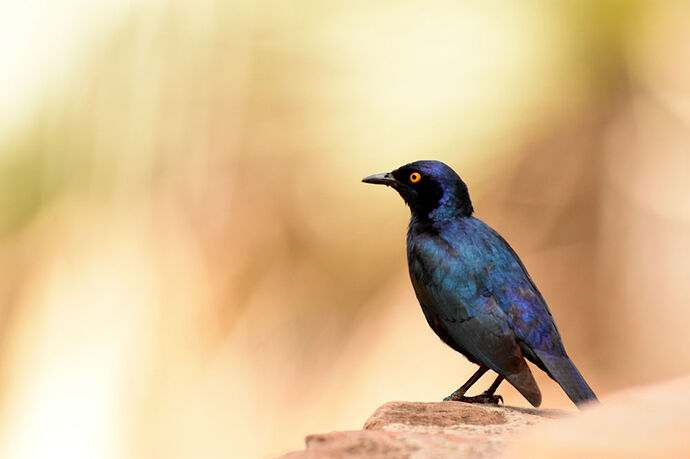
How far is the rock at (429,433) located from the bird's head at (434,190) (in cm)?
112

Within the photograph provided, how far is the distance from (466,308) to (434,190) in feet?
2.30

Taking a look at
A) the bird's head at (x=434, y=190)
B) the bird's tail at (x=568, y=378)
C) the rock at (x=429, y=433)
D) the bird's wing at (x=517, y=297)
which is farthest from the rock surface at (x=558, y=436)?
the bird's head at (x=434, y=190)

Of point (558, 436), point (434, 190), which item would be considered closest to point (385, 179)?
point (434, 190)

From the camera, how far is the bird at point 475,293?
12.0 feet

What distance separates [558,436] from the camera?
2.28 m

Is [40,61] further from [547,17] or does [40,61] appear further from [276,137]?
[547,17]

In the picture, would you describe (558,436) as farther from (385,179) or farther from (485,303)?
(385,179)

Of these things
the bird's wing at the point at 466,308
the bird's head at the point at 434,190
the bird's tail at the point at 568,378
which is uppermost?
the bird's head at the point at 434,190

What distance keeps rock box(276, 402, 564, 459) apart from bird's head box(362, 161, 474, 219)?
1.12 meters

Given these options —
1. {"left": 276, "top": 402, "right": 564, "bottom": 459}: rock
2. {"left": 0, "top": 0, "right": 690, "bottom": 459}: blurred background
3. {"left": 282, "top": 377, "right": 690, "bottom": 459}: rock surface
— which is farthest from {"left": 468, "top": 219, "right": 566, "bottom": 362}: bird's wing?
{"left": 0, "top": 0, "right": 690, "bottom": 459}: blurred background

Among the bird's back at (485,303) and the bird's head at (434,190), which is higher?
the bird's head at (434,190)

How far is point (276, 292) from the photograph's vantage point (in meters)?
6.76

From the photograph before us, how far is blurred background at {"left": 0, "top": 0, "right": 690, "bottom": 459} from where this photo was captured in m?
6.49

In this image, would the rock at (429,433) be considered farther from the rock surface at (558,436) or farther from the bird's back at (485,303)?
the bird's back at (485,303)
